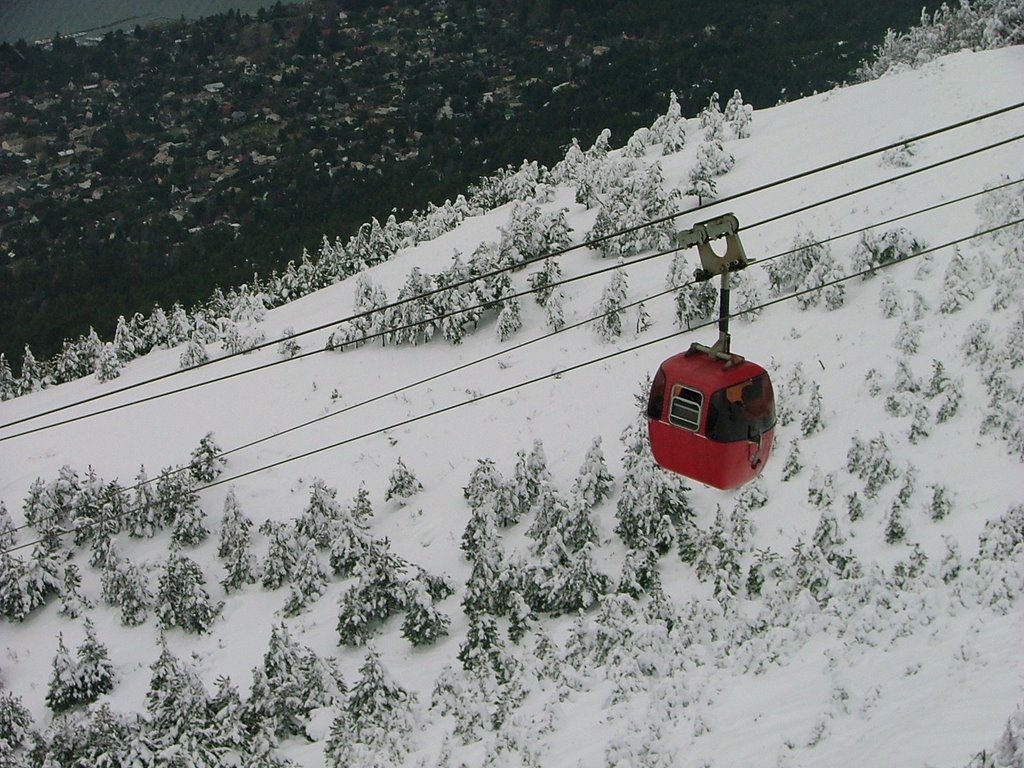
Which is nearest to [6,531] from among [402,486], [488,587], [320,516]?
[320,516]

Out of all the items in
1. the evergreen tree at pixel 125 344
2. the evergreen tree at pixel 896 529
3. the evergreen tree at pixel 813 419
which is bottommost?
the evergreen tree at pixel 896 529

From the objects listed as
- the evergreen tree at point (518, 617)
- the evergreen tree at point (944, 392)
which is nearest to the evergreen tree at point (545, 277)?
the evergreen tree at point (944, 392)

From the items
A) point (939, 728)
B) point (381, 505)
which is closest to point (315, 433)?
point (381, 505)

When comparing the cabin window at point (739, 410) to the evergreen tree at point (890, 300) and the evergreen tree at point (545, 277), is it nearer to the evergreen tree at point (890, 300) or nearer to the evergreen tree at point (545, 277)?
the evergreen tree at point (890, 300)

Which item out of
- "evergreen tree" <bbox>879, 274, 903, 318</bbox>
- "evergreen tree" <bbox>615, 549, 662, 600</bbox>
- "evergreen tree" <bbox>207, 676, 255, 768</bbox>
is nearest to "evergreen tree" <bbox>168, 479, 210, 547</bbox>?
"evergreen tree" <bbox>207, 676, 255, 768</bbox>

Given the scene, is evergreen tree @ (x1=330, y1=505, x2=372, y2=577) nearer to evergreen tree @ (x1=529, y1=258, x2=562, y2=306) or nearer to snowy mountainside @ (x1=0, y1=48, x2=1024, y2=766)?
snowy mountainside @ (x1=0, y1=48, x2=1024, y2=766)

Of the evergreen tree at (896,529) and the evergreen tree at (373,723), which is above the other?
the evergreen tree at (896,529)

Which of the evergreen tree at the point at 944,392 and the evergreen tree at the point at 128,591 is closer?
the evergreen tree at the point at 944,392

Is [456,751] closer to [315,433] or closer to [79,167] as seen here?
[315,433]
